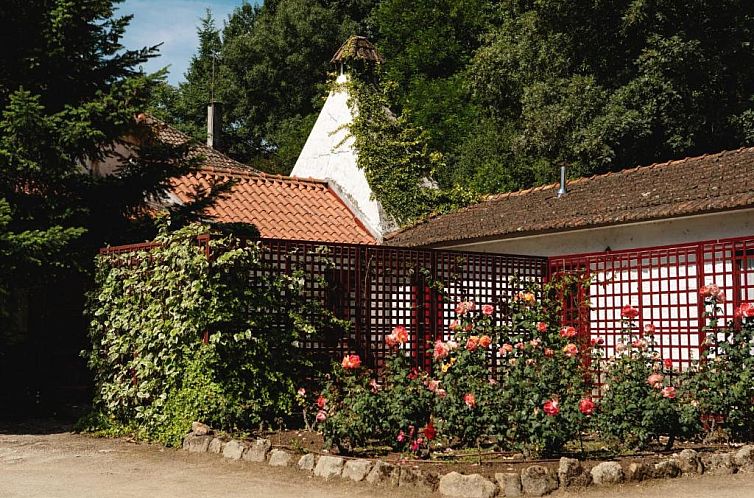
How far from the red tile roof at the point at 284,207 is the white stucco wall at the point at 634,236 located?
4295mm

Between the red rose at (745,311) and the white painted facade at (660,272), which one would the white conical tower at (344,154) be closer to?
the white painted facade at (660,272)

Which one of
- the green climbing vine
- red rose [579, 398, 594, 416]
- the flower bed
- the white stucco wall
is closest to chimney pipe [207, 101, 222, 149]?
the green climbing vine

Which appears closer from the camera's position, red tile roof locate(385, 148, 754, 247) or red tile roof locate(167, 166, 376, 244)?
red tile roof locate(385, 148, 754, 247)

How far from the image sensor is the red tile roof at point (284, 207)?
18.6 metres

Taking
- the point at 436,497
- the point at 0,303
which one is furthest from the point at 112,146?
the point at 436,497

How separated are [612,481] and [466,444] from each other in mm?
1724

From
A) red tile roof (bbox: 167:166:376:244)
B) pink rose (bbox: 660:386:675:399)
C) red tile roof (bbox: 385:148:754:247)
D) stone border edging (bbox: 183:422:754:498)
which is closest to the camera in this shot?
stone border edging (bbox: 183:422:754:498)

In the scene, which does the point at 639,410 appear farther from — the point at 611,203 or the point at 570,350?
the point at 611,203

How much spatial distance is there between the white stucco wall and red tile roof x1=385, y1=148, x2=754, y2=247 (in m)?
0.27

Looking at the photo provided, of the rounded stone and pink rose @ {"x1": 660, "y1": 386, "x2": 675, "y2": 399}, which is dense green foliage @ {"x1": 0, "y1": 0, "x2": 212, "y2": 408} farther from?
pink rose @ {"x1": 660, "y1": 386, "x2": 675, "y2": 399}

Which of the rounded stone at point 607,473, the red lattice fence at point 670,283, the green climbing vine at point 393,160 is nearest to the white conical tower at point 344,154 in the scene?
the green climbing vine at point 393,160

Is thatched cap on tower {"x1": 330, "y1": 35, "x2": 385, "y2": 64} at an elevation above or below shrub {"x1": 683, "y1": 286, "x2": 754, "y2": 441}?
above

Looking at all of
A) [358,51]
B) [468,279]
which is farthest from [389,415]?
[358,51]

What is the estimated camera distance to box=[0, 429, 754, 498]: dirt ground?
6.94m
